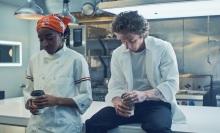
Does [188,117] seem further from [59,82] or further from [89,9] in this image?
[89,9]

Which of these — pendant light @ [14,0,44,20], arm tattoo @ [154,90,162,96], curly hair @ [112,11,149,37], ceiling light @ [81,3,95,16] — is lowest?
arm tattoo @ [154,90,162,96]

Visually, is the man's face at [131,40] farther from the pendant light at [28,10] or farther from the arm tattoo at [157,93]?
the pendant light at [28,10]

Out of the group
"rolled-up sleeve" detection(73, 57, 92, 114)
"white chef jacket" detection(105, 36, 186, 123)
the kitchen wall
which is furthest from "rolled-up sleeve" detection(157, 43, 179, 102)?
the kitchen wall

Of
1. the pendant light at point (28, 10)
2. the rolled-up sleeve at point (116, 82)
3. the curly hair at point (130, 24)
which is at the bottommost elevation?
the rolled-up sleeve at point (116, 82)

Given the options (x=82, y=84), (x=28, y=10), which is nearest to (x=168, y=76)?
(x=82, y=84)

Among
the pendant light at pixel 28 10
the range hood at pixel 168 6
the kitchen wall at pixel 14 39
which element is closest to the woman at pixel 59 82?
the range hood at pixel 168 6

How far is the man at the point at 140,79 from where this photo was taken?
175 centimetres

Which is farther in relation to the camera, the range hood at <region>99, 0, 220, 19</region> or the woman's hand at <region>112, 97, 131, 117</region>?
the range hood at <region>99, 0, 220, 19</region>

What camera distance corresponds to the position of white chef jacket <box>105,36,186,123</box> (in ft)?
5.89

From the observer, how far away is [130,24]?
5.81ft

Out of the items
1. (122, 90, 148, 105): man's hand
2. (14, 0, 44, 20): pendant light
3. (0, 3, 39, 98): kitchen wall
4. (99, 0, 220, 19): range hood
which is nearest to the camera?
(122, 90, 148, 105): man's hand

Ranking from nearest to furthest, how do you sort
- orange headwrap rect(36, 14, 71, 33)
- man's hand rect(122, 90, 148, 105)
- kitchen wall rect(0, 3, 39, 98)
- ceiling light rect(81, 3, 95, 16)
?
man's hand rect(122, 90, 148, 105) → orange headwrap rect(36, 14, 71, 33) → ceiling light rect(81, 3, 95, 16) → kitchen wall rect(0, 3, 39, 98)

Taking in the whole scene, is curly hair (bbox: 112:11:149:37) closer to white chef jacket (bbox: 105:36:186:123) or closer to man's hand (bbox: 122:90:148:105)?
white chef jacket (bbox: 105:36:186:123)

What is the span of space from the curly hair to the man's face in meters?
0.02
